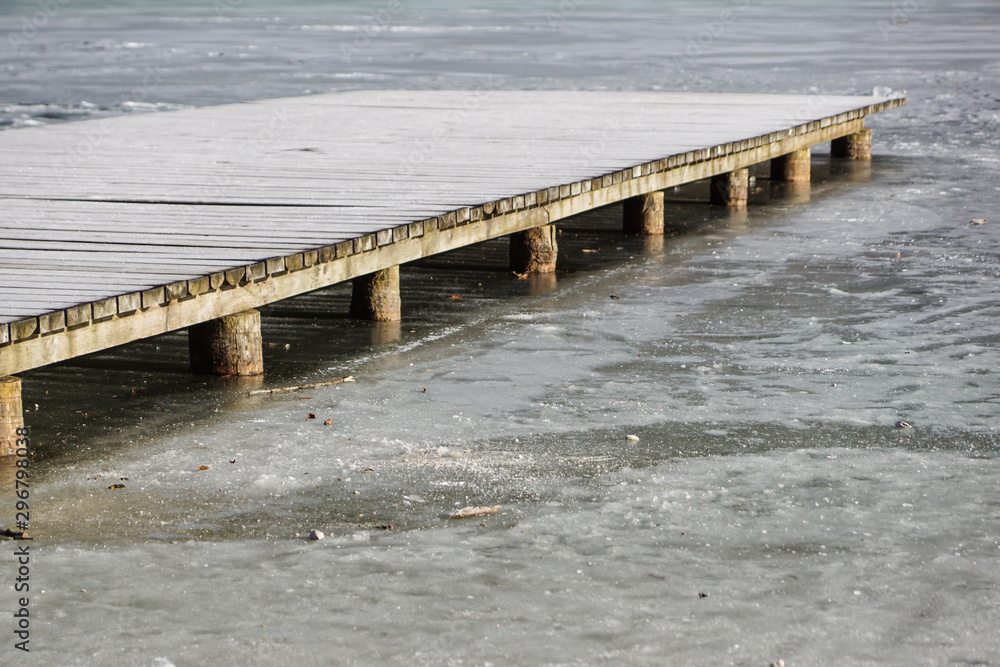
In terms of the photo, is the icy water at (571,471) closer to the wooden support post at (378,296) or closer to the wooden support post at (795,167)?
the wooden support post at (378,296)

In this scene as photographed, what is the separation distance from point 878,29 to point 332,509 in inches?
1510

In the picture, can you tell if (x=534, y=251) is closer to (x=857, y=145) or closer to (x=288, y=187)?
(x=288, y=187)

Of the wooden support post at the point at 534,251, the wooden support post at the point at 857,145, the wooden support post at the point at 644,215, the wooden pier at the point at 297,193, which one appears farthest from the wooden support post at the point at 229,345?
the wooden support post at the point at 857,145

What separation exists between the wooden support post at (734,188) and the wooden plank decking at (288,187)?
338 mm

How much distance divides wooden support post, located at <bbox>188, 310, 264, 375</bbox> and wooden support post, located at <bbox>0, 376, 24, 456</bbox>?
1165 mm

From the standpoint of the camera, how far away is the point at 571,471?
4.52 metres

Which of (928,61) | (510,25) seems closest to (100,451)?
(928,61)

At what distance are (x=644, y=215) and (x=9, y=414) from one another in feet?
18.9

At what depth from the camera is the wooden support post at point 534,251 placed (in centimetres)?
803

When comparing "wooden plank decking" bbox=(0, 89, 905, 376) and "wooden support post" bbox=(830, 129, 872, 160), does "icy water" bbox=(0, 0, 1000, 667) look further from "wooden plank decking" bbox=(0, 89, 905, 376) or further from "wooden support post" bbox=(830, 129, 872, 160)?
"wooden support post" bbox=(830, 129, 872, 160)

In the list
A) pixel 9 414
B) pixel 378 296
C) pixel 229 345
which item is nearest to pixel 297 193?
pixel 378 296

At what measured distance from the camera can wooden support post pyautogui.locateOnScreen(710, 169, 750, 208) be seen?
35.8 ft

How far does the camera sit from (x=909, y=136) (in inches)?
617

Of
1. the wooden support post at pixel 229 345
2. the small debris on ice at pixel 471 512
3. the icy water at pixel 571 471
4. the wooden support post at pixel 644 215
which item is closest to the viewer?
the icy water at pixel 571 471
